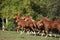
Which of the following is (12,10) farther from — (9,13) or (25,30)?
(25,30)

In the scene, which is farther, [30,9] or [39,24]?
[30,9]

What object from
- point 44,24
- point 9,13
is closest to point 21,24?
point 44,24

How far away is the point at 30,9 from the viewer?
2397cm

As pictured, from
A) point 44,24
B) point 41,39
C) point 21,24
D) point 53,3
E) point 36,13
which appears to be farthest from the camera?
point 36,13

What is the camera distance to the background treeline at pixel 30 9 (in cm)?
2239

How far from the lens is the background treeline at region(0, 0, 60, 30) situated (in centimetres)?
2239

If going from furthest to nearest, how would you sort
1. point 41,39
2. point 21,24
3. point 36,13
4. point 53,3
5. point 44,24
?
point 36,13, point 53,3, point 21,24, point 44,24, point 41,39

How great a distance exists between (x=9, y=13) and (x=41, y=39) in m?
10.0

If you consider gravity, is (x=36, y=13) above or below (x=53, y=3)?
below

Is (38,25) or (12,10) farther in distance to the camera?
(12,10)

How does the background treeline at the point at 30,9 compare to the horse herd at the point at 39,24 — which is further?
the background treeline at the point at 30,9

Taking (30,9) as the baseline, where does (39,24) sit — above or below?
above

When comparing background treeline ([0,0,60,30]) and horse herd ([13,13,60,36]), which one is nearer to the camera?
horse herd ([13,13,60,36])

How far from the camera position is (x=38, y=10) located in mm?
24547
